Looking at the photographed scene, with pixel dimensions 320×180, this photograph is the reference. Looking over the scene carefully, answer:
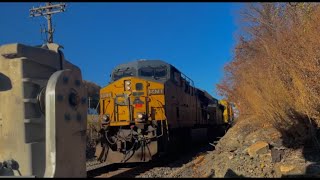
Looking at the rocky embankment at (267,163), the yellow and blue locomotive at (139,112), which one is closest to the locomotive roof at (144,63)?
the yellow and blue locomotive at (139,112)

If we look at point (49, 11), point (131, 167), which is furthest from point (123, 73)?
point (49, 11)

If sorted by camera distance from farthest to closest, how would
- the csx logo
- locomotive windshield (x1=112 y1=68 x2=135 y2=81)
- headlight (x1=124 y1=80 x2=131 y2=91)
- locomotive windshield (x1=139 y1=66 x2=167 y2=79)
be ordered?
locomotive windshield (x1=112 y1=68 x2=135 y2=81) < locomotive windshield (x1=139 y1=66 x2=167 y2=79) < headlight (x1=124 y1=80 x2=131 y2=91) < the csx logo

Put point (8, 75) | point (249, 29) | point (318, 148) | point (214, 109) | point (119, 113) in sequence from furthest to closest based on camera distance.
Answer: point (249, 29)
point (214, 109)
point (119, 113)
point (318, 148)
point (8, 75)

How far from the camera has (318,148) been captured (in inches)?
418

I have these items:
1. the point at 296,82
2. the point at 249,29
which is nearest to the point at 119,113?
the point at 296,82

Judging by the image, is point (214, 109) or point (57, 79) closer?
point (57, 79)

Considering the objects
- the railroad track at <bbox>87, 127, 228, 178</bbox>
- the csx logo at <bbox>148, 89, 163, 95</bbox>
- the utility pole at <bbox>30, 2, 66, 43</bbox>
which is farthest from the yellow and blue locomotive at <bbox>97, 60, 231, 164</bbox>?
the utility pole at <bbox>30, 2, 66, 43</bbox>

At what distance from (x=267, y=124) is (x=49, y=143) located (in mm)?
13237

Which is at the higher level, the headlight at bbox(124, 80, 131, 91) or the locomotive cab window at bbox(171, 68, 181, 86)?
the locomotive cab window at bbox(171, 68, 181, 86)

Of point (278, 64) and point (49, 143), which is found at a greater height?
point (278, 64)

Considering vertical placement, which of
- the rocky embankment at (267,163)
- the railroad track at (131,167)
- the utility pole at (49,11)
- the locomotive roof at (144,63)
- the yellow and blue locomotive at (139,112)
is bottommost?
the railroad track at (131,167)

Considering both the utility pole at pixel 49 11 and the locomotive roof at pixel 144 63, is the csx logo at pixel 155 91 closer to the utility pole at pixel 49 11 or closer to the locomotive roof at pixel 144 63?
the locomotive roof at pixel 144 63

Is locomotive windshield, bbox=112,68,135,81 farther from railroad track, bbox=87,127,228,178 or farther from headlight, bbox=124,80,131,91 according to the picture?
railroad track, bbox=87,127,228,178

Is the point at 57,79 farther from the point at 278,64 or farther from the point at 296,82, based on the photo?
the point at 278,64
